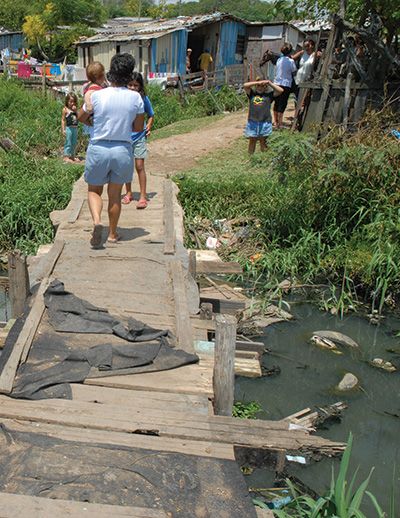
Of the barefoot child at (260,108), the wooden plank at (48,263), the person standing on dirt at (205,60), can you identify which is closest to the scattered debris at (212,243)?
the barefoot child at (260,108)

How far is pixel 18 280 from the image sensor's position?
4078 millimetres

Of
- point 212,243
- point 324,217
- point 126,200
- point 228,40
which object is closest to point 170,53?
point 228,40

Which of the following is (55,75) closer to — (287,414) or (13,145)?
(13,145)

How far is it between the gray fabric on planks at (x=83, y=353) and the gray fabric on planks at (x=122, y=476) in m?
0.44

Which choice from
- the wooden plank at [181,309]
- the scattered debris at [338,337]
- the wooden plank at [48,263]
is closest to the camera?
the wooden plank at [181,309]

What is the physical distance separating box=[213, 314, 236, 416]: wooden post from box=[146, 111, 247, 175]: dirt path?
724cm

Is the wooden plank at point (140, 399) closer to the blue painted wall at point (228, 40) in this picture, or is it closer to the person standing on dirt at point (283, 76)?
the person standing on dirt at point (283, 76)

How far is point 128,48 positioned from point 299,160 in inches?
772

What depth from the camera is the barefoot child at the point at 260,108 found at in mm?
9773

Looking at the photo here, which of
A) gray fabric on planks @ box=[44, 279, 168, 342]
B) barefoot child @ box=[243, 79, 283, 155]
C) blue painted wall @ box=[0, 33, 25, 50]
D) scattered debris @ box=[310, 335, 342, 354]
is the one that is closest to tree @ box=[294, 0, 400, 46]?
barefoot child @ box=[243, 79, 283, 155]

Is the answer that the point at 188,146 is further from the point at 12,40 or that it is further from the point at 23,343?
the point at 12,40

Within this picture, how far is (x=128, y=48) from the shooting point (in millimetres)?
24859

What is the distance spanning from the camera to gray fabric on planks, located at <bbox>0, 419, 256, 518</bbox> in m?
2.38

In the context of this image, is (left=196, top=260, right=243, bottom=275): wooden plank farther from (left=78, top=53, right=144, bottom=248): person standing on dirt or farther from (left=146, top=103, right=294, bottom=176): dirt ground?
(left=146, top=103, right=294, bottom=176): dirt ground
